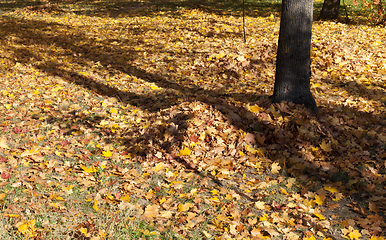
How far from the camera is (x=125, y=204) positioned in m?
3.57

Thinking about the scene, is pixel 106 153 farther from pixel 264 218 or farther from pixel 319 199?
pixel 319 199

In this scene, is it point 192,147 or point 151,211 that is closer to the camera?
point 151,211

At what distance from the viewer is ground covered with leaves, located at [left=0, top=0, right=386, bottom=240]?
336 centimetres

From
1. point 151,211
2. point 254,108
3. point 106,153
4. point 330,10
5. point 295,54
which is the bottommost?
point 151,211

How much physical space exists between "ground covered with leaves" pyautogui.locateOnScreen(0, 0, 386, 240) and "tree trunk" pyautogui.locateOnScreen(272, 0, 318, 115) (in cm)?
28

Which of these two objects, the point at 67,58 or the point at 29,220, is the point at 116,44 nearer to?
the point at 67,58

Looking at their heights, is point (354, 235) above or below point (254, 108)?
below

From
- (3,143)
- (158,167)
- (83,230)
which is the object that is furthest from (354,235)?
(3,143)

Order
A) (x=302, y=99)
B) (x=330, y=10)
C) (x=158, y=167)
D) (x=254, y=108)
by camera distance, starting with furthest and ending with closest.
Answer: (x=330, y=10), (x=302, y=99), (x=254, y=108), (x=158, y=167)

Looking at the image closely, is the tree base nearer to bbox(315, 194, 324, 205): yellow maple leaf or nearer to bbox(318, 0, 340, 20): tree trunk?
bbox(315, 194, 324, 205): yellow maple leaf

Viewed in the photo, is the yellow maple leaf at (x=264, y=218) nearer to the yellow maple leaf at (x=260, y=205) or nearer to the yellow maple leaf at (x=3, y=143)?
the yellow maple leaf at (x=260, y=205)

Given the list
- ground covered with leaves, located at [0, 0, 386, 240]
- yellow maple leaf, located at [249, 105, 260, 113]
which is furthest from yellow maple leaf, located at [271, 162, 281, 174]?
yellow maple leaf, located at [249, 105, 260, 113]

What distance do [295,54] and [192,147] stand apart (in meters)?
2.37

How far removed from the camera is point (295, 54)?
530cm
